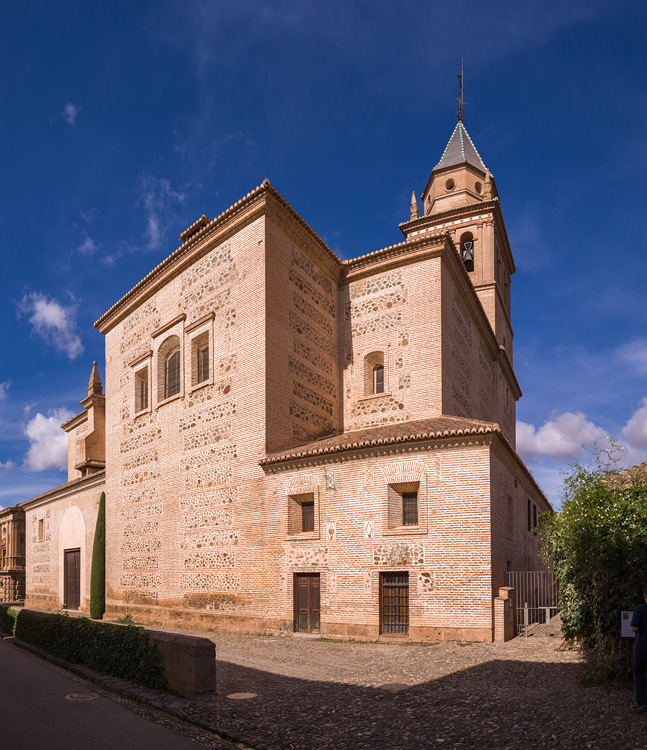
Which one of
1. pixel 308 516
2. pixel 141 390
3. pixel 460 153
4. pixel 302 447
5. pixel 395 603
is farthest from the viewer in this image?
pixel 460 153

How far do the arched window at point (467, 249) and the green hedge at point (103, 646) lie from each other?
23849 mm

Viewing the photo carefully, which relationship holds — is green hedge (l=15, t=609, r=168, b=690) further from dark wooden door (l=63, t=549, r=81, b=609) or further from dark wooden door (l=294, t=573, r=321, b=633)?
dark wooden door (l=63, t=549, r=81, b=609)

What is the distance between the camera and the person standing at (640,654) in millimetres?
7289

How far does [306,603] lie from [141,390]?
480 inches

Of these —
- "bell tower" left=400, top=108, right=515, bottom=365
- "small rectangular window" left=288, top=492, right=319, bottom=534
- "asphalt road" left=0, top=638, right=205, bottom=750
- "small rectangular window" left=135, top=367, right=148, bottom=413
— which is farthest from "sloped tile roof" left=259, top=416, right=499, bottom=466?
"bell tower" left=400, top=108, right=515, bottom=365

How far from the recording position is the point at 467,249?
1211 inches

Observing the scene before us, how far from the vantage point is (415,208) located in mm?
31719

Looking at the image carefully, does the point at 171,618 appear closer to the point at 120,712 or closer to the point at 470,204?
the point at 120,712

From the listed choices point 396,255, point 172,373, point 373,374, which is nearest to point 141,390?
point 172,373

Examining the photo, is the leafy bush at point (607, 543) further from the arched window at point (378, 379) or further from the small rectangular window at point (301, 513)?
the arched window at point (378, 379)

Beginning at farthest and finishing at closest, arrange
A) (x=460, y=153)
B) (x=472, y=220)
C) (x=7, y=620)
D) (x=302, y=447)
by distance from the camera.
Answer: (x=460, y=153), (x=472, y=220), (x=7, y=620), (x=302, y=447)

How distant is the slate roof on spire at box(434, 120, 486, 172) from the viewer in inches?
1287

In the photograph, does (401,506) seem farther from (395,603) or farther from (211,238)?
(211,238)

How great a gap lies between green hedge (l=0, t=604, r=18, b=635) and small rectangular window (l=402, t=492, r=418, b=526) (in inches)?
435
